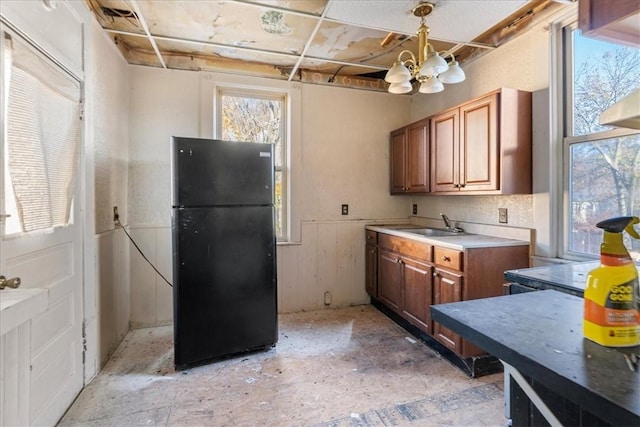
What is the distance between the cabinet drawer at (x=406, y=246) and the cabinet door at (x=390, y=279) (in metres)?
0.07

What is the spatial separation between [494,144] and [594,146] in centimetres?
56

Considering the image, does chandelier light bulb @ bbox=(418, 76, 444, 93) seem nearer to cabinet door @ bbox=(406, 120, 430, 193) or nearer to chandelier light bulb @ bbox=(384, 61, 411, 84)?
chandelier light bulb @ bbox=(384, 61, 411, 84)

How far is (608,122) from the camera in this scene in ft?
2.91

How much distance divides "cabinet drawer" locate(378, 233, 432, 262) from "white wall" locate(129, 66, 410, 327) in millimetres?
462

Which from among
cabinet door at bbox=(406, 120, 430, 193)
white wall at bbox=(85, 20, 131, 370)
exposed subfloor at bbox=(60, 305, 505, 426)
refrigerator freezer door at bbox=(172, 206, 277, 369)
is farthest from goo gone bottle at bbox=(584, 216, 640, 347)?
white wall at bbox=(85, 20, 131, 370)

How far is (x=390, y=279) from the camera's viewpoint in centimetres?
307

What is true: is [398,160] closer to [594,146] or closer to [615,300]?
[594,146]

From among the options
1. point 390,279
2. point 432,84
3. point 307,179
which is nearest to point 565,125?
point 432,84

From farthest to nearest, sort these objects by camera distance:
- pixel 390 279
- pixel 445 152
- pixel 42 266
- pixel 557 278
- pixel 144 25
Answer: pixel 390 279
pixel 445 152
pixel 144 25
pixel 42 266
pixel 557 278

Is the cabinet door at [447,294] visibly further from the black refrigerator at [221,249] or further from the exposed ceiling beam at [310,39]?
the exposed ceiling beam at [310,39]

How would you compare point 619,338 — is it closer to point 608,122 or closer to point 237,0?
point 608,122

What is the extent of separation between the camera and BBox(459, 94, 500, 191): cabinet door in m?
2.27

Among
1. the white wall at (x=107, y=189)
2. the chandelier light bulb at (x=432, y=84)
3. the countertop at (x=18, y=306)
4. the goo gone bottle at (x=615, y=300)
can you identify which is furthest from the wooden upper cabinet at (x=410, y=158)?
the countertop at (x=18, y=306)

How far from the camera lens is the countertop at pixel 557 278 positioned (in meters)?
1.37
